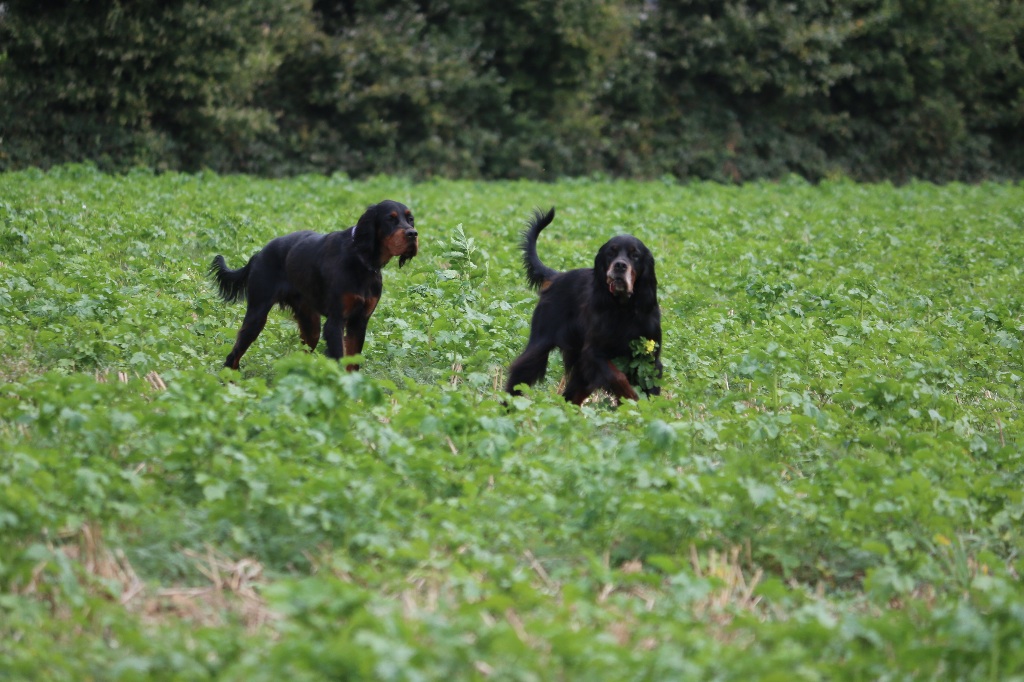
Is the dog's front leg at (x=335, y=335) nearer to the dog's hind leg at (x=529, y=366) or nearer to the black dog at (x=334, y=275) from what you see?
the black dog at (x=334, y=275)

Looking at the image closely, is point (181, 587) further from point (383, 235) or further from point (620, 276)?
point (383, 235)

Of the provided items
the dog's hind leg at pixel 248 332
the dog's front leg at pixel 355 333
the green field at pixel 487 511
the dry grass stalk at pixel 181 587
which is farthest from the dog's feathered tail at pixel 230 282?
the dry grass stalk at pixel 181 587

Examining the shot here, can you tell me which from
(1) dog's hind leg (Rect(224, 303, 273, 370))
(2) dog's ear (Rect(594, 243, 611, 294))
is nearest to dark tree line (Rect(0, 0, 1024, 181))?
(1) dog's hind leg (Rect(224, 303, 273, 370))

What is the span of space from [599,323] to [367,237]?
159cm

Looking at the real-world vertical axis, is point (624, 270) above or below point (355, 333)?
above

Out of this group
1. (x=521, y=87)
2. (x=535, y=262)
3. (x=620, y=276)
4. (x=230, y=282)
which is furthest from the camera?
(x=521, y=87)

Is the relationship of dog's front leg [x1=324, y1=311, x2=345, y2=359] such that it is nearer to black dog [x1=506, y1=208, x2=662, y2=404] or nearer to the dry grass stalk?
black dog [x1=506, y1=208, x2=662, y2=404]

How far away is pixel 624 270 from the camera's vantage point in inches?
257

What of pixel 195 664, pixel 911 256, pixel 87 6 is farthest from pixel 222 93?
pixel 195 664

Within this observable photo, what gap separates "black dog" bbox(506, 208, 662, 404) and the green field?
31 cm

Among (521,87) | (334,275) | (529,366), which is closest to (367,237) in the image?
(334,275)

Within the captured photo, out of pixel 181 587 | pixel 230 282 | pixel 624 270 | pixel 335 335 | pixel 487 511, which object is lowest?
pixel 181 587

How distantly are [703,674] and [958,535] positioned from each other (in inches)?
73.6

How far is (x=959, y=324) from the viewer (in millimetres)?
9047
